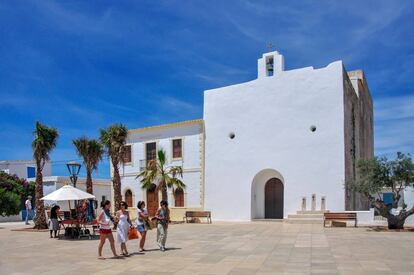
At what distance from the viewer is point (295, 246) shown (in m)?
11.9

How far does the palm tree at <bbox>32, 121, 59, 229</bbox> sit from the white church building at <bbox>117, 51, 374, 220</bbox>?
8778 mm

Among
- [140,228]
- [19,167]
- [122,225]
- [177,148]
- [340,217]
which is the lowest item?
[340,217]

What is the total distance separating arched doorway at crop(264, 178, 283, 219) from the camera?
2400 centimetres

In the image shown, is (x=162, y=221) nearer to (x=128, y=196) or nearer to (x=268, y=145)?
(x=268, y=145)

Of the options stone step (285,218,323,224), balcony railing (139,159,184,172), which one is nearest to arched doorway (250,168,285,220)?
stone step (285,218,323,224)

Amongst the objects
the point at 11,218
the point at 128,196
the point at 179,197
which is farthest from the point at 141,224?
the point at 11,218

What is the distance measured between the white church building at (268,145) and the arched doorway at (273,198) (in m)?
0.06

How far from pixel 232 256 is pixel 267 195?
47.5ft

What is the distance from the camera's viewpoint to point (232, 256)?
10.2 metres

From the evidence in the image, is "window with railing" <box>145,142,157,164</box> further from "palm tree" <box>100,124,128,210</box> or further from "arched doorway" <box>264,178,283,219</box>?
"arched doorway" <box>264,178,283,219</box>

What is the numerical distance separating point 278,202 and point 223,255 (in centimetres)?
1415

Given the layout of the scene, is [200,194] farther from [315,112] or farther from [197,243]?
[197,243]

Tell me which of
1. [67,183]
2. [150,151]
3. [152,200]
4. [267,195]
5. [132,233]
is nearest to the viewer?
[132,233]

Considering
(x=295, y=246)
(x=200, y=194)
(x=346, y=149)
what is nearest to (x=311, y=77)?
(x=346, y=149)
